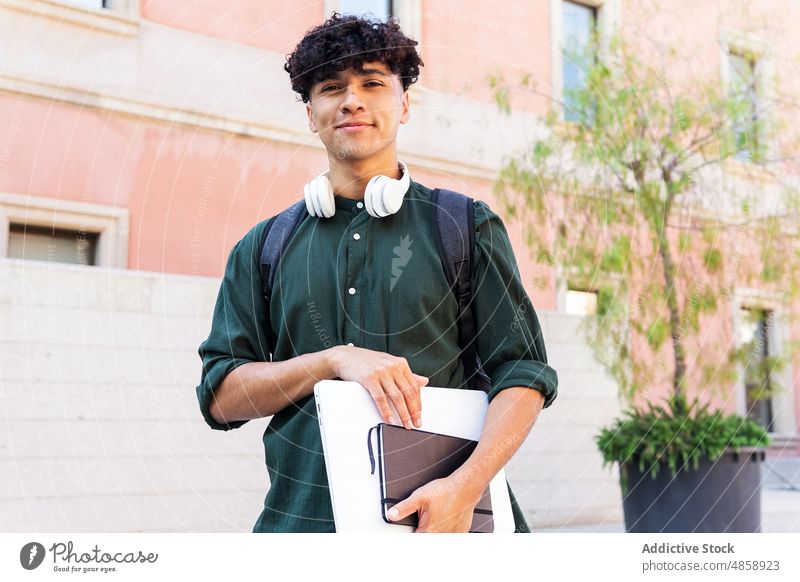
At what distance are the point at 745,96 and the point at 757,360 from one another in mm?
1188

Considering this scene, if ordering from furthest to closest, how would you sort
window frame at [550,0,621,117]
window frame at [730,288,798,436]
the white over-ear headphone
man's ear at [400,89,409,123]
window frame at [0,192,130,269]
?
window frame at [730,288,798,436], window frame at [550,0,621,117], window frame at [0,192,130,269], man's ear at [400,89,409,123], the white over-ear headphone

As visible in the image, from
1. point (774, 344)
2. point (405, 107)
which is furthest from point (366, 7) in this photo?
point (774, 344)

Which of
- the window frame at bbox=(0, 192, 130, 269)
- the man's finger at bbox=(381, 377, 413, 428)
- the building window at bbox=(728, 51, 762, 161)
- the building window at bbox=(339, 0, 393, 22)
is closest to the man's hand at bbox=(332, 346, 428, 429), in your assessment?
the man's finger at bbox=(381, 377, 413, 428)

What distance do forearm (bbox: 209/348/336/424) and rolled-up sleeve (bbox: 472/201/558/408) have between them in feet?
0.54

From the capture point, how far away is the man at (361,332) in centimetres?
97

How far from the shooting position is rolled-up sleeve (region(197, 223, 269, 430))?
1.03 metres

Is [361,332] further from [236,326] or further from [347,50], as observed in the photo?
[347,50]

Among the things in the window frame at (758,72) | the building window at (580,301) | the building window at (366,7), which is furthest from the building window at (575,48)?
the building window at (366,7)

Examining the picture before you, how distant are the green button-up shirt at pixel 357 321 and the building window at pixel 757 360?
118 inches

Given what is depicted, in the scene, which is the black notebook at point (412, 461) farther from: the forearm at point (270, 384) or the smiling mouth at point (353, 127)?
the smiling mouth at point (353, 127)

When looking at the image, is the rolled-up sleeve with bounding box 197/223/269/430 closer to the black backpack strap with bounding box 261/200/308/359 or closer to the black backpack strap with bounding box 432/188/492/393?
the black backpack strap with bounding box 261/200/308/359

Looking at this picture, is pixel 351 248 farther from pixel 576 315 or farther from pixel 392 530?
pixel 576 315

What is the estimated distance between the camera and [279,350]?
104cm
